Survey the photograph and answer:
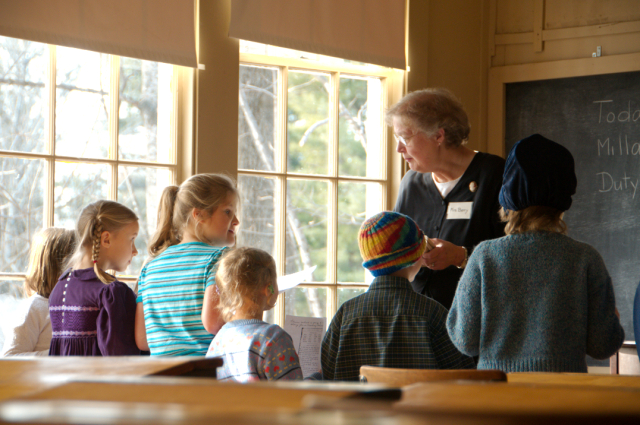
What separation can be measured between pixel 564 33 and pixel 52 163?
119 inches

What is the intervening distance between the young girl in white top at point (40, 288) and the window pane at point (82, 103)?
0.50 meters

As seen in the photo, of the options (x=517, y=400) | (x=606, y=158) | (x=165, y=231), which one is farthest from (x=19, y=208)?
(x=606, y=158)

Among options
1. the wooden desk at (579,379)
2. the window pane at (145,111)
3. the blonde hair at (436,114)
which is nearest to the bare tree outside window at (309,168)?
the window pane at (145,111)

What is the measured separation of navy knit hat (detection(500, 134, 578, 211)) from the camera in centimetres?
153

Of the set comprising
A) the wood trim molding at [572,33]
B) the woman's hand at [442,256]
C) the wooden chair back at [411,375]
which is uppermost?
the wood trim molding at [572,33]

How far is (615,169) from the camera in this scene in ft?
11.7

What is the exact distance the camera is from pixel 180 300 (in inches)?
76.9

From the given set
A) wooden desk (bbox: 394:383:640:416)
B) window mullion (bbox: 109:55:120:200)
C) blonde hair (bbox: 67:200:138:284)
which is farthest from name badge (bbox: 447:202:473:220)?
wooden desk (bbox: 394:383:640:416)

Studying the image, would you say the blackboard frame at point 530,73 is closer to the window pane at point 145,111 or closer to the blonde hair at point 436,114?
the blonde hair at point 436,114

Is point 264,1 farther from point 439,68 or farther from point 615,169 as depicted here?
point 615,169

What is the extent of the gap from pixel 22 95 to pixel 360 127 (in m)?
1.84

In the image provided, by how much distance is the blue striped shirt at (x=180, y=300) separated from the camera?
1.94 meters

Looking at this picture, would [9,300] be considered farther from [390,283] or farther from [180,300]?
[390,283]

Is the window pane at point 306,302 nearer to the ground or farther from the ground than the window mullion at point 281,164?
nearer to the ground
